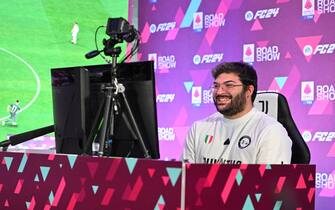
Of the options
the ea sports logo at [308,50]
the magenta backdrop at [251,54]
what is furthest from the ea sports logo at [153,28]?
the ea sports logo at [308,50]

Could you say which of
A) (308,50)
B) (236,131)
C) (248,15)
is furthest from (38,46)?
(236,131)

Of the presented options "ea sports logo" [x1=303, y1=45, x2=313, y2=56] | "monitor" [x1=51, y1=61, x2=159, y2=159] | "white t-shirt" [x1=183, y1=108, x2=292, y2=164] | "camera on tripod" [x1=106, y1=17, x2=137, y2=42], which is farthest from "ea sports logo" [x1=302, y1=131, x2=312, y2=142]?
"monitor" [x1=51, y1=61, x2=159, y2=159]

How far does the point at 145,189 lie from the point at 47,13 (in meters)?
4.88

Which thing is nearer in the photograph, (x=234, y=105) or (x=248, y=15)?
(x=234, y=105)

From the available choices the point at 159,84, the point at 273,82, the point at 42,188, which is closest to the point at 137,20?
the point at 159,84

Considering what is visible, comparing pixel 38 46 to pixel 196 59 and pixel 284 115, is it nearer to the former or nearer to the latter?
pixel 196 59

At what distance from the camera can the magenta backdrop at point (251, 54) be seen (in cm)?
364

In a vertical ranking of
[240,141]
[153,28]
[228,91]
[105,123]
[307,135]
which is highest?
[153,28]

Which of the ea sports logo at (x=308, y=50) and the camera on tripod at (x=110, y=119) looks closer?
the camera on tripod at (x=110, y=119)

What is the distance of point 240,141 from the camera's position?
2275mm

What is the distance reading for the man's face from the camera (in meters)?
2.36

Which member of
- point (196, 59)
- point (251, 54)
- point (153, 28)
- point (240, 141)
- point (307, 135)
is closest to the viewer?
point (240, 141)

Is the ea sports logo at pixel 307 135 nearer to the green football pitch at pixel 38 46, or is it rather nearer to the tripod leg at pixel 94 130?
the tripod leg at pixel 94 130

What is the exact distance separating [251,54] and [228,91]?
70.8 inches
